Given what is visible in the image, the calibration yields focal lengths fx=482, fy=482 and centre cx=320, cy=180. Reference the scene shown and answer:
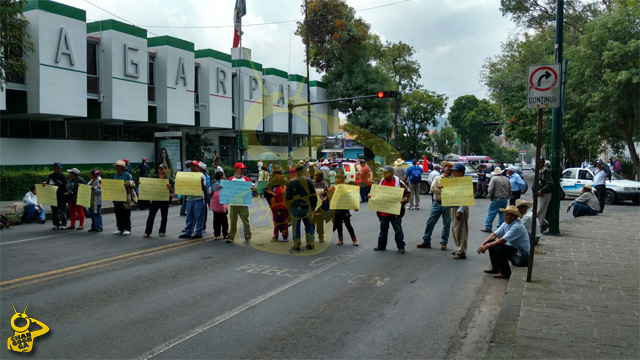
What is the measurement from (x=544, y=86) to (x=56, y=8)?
848 inches

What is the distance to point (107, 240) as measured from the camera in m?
10.8

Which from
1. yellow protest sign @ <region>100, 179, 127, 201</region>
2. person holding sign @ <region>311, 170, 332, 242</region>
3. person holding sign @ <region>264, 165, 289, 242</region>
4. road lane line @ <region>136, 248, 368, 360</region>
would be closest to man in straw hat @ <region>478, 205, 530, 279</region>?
road lane line @ <region>136, 248, 368, 360</region>

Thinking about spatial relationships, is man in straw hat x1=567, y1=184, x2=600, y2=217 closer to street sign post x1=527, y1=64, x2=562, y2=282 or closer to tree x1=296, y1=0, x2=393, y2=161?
street sign post x1=527, y1=64, x2=562, y2=282

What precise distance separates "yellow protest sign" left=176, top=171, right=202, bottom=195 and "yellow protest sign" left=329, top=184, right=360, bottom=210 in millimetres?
3080

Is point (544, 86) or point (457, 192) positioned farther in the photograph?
point (457, 192)

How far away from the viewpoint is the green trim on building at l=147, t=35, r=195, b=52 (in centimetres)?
2736

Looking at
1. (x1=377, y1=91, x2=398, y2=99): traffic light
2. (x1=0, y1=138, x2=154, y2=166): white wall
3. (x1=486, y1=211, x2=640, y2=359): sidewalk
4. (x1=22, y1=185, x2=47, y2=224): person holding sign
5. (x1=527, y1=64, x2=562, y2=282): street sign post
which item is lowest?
(x1=486, y1=211, x2=640, y2=359): sidewalk

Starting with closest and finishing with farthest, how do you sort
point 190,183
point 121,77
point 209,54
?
point 190,183 → point 121,77 → point 209,54

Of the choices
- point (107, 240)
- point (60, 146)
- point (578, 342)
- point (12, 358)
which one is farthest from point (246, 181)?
point (60, 146)

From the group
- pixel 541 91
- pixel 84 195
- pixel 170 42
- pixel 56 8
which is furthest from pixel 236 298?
pixel 170 42

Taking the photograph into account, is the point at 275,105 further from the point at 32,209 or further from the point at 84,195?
the point at 84,195

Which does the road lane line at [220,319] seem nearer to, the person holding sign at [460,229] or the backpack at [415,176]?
the person holding sign at [460,229]

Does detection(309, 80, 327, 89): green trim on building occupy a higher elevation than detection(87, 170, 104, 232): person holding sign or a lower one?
higher

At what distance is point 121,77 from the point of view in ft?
80.8
